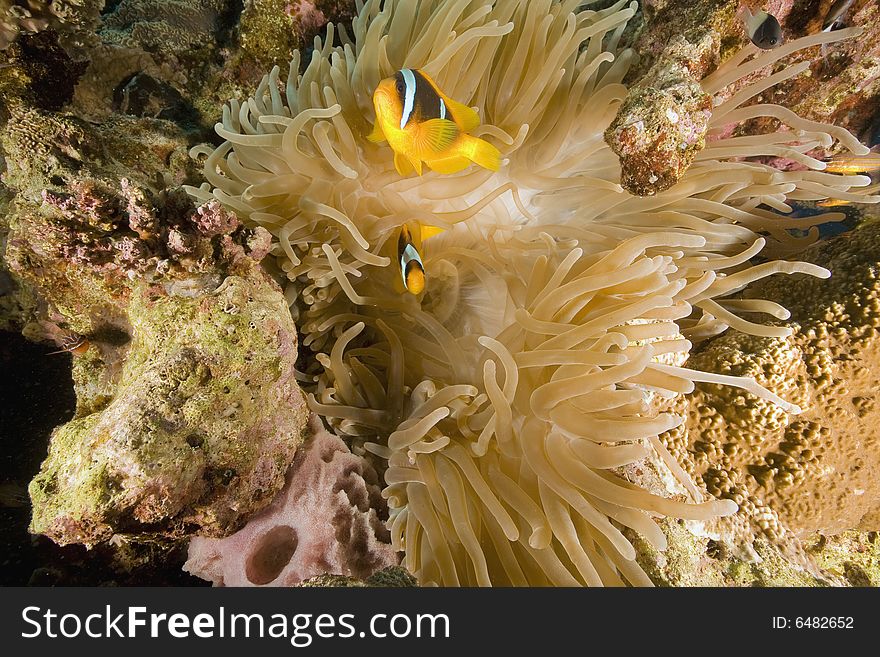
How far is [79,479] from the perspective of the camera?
124 centimetres

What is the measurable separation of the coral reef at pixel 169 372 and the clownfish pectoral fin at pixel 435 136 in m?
0.56

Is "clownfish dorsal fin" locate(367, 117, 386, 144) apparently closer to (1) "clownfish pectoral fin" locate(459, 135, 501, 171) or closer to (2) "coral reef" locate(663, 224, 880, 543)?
(1) "clownfish pectoral fin" locate(459, 135, 501, 171)

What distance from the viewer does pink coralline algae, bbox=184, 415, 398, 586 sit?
1.64 m

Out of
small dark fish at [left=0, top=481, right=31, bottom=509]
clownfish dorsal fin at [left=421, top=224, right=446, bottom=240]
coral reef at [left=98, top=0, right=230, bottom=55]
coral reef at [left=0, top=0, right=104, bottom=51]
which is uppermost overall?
coral reef at [left=98, top=0, right=230, bottom=55]

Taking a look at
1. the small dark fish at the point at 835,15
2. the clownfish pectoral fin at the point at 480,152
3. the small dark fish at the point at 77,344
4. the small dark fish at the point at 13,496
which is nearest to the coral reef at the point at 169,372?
the small dark fish at the point at 77,344

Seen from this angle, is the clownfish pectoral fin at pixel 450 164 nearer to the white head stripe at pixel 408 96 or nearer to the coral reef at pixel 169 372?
the white head stripe at pixel 408 96

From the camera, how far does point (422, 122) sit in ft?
5.20

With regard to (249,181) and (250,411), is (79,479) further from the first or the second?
(249,181)

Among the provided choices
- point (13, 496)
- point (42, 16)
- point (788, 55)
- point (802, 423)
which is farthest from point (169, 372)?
point (788, 55)

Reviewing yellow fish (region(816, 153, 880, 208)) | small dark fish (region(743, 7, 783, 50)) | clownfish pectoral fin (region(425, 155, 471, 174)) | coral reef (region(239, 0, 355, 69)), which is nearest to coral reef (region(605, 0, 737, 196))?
small dark fish (region(743, 7, 783, 50))

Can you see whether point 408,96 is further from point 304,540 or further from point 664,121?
point 304,540

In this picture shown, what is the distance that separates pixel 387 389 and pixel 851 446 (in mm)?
1668

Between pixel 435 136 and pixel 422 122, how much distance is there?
0.06m
